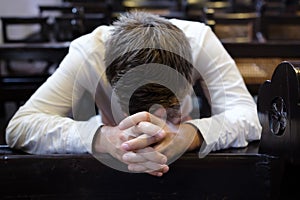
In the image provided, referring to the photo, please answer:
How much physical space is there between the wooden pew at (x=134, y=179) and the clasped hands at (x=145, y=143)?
3cm

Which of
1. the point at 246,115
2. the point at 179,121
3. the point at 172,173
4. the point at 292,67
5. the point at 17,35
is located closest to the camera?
the point at 292,67

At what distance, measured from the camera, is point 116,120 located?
1.05m

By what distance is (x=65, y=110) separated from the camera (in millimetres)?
1165

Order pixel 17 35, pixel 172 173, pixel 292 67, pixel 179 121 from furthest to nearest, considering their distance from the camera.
A: pixel 17 35 → pixel 179 121 → pixel 172 173 → pixel 292 67

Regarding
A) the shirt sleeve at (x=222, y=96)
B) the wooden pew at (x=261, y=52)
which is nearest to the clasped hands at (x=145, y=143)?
the shirt sleeve at (x=222, y=96)

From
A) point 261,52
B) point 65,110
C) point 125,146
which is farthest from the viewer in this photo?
point 261,52

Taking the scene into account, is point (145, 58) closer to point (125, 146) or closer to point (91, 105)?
point (125, 146)

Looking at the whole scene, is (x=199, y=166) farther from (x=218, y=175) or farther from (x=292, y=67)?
(x=292, y=67)

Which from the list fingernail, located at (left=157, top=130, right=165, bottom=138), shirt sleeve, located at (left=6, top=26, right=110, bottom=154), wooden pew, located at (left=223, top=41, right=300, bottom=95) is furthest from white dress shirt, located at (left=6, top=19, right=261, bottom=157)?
wooden pew, located at (left=223, top=41, right=300, bottom=95)

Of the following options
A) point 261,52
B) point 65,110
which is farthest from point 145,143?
point 261,52

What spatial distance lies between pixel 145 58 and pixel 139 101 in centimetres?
10

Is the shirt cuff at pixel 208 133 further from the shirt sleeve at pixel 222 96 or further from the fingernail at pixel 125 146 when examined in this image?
the fingernail at pixel 125 146

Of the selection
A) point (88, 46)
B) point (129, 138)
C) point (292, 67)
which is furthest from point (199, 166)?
point (88, 46)

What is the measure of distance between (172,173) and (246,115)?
0.34 meters
